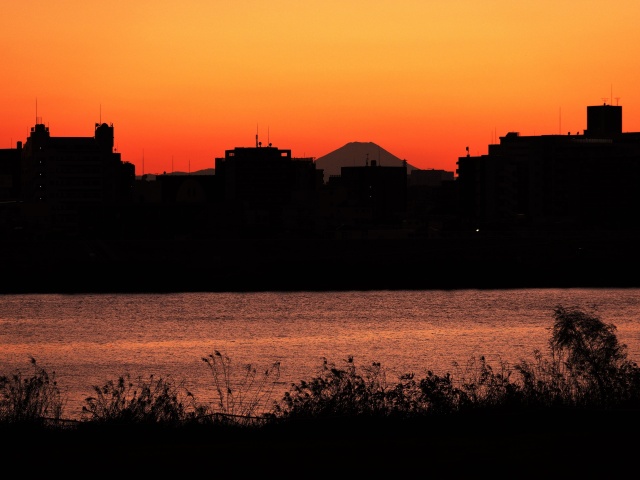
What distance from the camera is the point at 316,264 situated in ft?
311

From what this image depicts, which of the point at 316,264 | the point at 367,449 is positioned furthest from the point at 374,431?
the point at 316,264

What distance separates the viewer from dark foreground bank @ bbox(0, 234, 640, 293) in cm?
8819

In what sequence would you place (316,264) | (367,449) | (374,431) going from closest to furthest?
(367,449) < (374,431) < (316,264)

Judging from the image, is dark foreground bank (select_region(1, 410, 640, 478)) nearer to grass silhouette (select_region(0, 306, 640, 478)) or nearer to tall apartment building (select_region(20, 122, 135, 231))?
grass silhouette (select_region(0, 306, 640, 478))

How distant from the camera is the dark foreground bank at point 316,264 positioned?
289 feet

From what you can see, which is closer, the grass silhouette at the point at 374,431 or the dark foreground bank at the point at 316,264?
the grass silhouette at the point at 374,431

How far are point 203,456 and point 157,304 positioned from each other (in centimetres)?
5808

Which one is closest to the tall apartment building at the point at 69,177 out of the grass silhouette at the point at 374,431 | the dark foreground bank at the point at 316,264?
the dark foreground bank at the point at 316,264

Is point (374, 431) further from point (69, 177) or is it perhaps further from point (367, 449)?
point (69, 177)

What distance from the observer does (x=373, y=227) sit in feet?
426

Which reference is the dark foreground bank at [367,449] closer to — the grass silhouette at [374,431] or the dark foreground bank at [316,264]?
the grass silhouette at [374,431]

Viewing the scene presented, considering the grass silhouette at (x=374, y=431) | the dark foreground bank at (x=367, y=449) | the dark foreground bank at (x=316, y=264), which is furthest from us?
the dark foreground bank at (x=316, y=264)

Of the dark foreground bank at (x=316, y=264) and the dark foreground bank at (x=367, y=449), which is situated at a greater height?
the dark foreground bank at (x=316, y=264)

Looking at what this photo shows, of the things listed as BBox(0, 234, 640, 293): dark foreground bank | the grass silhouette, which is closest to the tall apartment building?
BBox(0, 234, 640, 293): dark foreground bank
